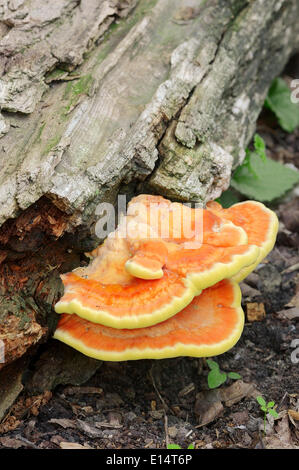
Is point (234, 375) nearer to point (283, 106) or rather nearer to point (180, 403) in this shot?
point (180, 403)

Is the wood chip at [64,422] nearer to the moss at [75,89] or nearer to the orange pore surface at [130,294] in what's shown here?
the orange pore surface at [130,294]

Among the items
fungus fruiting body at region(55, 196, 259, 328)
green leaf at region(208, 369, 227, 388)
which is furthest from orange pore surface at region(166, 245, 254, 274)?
green leaf at region(208, 369, 227, 388)

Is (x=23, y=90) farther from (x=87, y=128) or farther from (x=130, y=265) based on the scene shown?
(x=130, y=265)

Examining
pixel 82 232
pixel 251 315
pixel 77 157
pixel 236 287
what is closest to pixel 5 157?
pixel 77 157

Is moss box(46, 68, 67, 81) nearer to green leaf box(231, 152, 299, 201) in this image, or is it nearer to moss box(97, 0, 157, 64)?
moss box(97, 0, 157, 64)

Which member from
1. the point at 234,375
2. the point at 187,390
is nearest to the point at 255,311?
the point at 234,375
